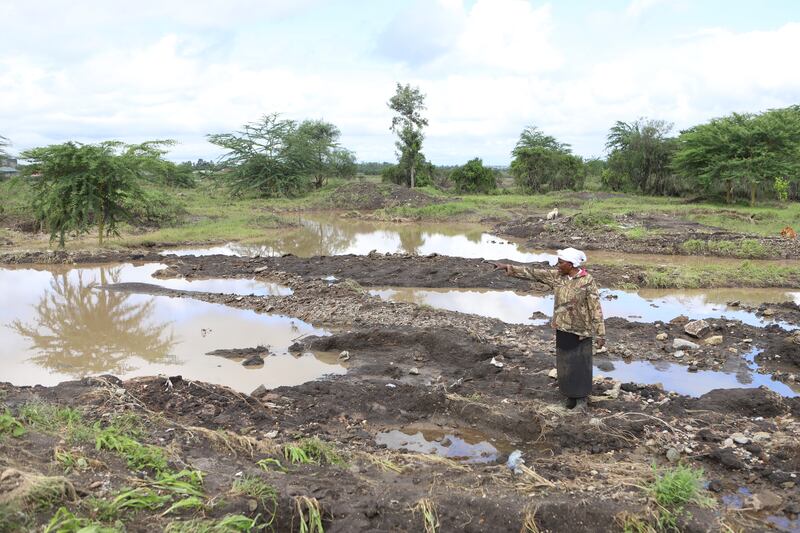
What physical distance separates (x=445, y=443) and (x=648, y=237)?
15.0 m

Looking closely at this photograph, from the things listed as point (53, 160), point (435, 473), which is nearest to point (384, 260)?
point (53, 160)

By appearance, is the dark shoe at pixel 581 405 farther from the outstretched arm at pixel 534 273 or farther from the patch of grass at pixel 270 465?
the patch of grass at pixel 270 465

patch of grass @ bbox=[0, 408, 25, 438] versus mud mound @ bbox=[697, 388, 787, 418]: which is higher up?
patch of grass @ bbox=[0, 408, 25, 438]

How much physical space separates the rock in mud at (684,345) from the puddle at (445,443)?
3.87 m

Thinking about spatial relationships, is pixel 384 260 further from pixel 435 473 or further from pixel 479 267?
pixel 435 473

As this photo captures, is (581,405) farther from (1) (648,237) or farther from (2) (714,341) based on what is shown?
(1) (648,237)

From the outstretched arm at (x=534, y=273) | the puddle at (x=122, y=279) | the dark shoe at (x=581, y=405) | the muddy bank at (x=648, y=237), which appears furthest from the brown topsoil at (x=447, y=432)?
the muddy bank at (x=648, y=237)

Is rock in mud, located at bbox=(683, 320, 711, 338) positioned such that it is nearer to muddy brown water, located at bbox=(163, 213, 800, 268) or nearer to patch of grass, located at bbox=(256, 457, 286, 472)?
patch of grass, located at bbox=(256, 457, 286, 472)

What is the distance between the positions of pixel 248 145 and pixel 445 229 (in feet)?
60.1

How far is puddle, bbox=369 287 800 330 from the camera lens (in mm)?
10164

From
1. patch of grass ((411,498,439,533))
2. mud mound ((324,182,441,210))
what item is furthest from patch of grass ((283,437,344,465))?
mud mound ((324,182,441,210))

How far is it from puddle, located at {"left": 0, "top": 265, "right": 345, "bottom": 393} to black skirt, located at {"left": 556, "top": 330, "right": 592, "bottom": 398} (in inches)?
117

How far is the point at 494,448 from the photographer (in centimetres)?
521

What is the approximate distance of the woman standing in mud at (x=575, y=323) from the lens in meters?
5.30
